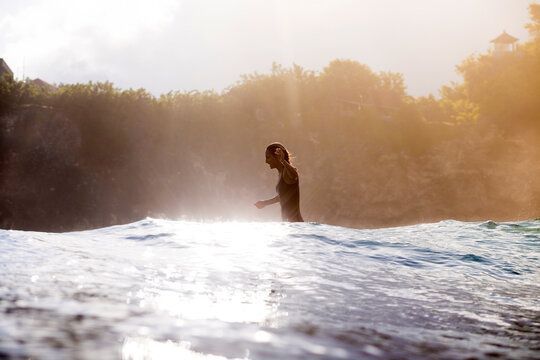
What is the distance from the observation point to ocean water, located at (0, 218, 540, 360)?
1854 millimetres

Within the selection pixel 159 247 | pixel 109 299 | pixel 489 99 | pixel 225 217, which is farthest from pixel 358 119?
pixel 109 299

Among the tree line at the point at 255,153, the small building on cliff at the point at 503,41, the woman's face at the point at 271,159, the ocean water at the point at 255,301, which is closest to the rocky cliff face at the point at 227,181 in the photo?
the tree line at the point at 255,153

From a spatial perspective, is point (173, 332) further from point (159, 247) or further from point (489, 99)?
point (489, 99)

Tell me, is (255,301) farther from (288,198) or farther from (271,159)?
(271,159)

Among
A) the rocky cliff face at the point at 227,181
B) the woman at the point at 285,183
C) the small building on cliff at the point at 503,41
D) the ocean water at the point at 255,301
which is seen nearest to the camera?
the ocean water at the point at 255,301

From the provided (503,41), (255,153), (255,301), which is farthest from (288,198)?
(503,41)

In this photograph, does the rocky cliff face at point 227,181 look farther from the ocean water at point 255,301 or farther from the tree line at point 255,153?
the ocean water at point 255,301

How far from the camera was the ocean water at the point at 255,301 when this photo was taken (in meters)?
1.85

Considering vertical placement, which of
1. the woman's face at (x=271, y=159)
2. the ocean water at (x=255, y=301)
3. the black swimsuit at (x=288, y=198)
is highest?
the woman's face at (x=271, y=159)

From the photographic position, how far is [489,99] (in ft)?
83.9

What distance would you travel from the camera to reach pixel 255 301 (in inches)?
109

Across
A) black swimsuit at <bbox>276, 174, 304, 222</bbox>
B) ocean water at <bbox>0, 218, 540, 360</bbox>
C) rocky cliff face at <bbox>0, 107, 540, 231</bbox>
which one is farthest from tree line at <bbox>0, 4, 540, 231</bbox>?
ocean water at <bbox>0, 218, 540, 360</bbox>

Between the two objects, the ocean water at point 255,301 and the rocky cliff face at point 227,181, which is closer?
the ocean water at point 255,301

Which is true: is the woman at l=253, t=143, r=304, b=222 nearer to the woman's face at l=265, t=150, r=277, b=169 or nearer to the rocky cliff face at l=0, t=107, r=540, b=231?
the woman's face at l=265, t=150, r=277, b=169
